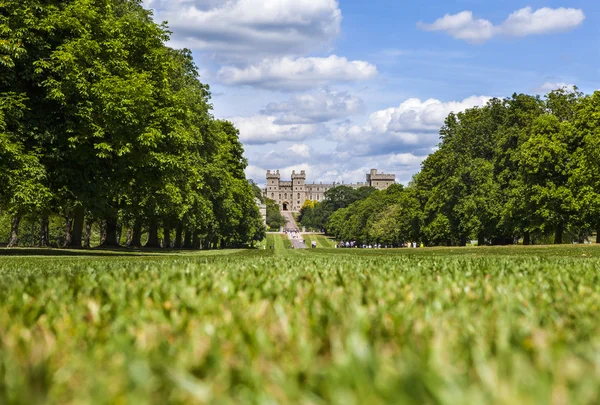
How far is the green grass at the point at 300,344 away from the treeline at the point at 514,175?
157 feet

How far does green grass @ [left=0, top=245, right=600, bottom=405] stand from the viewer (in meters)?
2.29

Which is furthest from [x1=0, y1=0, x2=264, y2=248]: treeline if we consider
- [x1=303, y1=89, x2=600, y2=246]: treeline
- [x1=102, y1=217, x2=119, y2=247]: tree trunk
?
[x1=303, y1=89, x2=600, y2=246]: treeline

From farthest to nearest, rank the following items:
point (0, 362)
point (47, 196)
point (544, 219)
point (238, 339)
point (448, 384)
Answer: point (544, 219)
point (47, 196)
point (238, 339)
point (0, 362)
point (448, 384)

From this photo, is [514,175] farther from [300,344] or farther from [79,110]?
[300,344]

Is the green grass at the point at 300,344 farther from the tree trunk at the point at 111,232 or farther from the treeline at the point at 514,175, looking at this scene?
the treeline at the point at 514,175

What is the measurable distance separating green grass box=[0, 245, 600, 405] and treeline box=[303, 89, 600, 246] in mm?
47844

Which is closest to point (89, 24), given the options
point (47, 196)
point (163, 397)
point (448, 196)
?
point (47, 196)

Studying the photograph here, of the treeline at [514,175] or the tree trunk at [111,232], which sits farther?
the treeline at [514,175]

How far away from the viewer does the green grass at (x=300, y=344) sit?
7.52 feet

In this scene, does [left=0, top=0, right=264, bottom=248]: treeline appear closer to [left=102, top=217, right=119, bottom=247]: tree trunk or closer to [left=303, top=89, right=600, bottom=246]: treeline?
[left=102, top=217, right=119, bottom=247]: tree trunk

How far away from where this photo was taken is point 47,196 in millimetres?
26781

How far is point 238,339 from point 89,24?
3047cm

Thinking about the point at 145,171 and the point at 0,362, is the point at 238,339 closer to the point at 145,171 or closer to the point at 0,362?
the point at 0,362

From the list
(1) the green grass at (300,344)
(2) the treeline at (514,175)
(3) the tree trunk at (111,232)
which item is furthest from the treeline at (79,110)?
(2) the treeline at (514,175)
